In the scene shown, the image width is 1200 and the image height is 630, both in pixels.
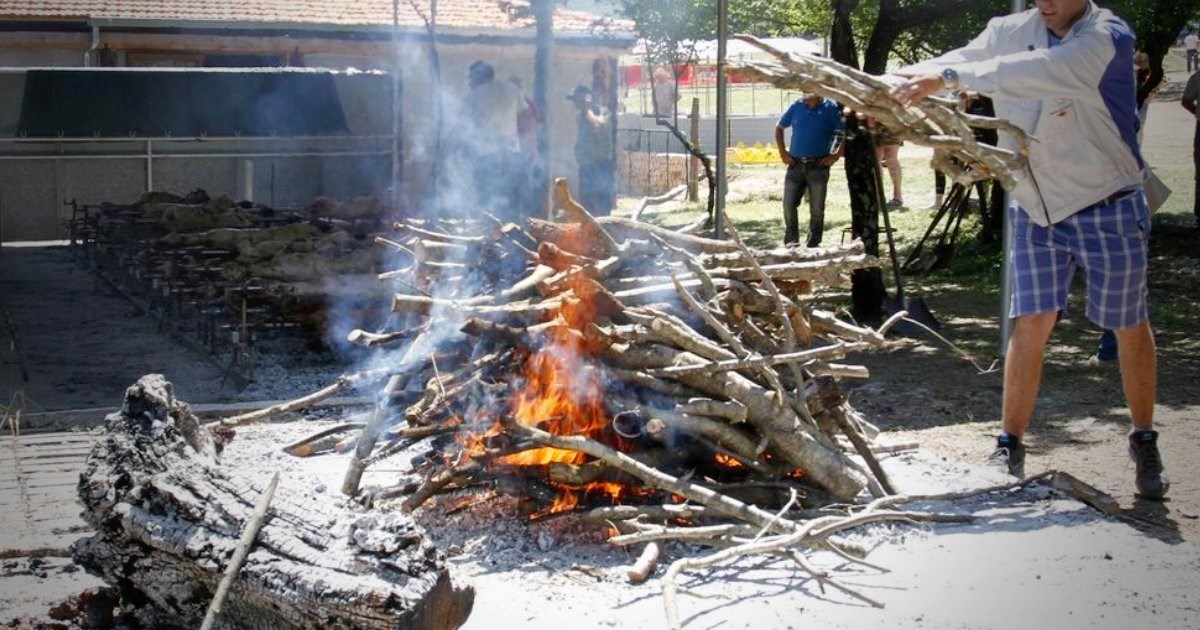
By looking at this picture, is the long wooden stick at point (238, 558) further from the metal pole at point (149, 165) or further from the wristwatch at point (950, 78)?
the metal pole at point (149, 165)

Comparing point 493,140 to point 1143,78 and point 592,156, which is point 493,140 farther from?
point 1143,78

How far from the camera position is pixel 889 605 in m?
4.70

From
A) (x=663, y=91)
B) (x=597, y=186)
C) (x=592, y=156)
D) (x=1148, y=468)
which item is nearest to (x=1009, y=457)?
(x=1148, y=468)

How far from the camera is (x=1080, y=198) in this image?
599 cm

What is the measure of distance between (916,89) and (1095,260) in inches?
62.7

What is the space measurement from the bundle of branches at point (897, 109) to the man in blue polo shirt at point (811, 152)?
897cm

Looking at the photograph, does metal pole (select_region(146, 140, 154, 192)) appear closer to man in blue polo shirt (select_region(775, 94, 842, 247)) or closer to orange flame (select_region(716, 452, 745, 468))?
man in blue polo shirt (select_region(775, 94, 842, 247))

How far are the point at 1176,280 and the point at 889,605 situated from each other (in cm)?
977

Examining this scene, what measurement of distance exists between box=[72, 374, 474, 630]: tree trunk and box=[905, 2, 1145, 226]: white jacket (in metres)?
3.12

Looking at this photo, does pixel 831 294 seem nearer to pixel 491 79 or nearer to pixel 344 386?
pixel 491 79

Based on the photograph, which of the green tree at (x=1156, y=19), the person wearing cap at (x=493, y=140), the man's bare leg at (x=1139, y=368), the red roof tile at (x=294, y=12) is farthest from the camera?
the red roof tile at (x=294, y=12)

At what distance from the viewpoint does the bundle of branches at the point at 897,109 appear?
5016mm

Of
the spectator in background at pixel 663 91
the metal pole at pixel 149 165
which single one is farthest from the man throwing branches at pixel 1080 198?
the spectator in background at pixel 663 91

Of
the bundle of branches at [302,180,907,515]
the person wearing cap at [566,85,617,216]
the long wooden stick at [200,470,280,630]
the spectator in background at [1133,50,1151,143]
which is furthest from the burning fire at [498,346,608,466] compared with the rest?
the person wearing cap at [566,85,617,216]
